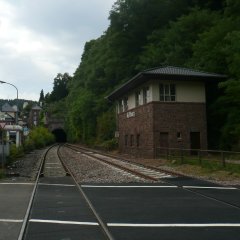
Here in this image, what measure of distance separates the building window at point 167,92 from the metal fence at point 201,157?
4.01m

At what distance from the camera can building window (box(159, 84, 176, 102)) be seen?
36844mm

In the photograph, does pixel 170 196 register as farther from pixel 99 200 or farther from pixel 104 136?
pixel 104 136

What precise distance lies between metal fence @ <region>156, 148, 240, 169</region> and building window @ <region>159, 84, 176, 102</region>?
401 cm

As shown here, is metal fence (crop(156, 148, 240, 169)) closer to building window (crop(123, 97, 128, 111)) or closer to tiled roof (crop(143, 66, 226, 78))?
tiled roof (crop(143, 66, 226, 78))

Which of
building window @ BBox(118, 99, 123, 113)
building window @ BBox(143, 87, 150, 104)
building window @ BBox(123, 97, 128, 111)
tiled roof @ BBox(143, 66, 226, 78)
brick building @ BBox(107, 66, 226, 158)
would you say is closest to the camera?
tiled roof @ BBox(143, 66, 226, 78)

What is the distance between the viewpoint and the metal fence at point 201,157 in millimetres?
24223

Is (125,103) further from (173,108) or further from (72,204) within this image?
(72,204)

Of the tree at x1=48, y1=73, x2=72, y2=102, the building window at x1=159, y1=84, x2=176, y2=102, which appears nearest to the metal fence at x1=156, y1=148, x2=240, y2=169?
the building window at x1=159, y1=84, x2=176, y2=102

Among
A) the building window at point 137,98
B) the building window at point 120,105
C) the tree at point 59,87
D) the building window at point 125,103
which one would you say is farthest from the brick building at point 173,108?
the tree at point 59,87

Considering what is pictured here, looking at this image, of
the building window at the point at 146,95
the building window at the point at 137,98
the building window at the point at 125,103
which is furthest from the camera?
the building window at the point at 125,103

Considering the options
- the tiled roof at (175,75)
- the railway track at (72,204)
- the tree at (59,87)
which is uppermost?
the tree at (59,87)

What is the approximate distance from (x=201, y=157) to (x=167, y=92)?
34.7 ft

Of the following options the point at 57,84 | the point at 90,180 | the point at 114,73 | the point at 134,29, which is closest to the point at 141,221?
the point at 90,180

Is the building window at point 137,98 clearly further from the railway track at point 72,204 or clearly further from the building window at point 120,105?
the railway track at point 72,204
